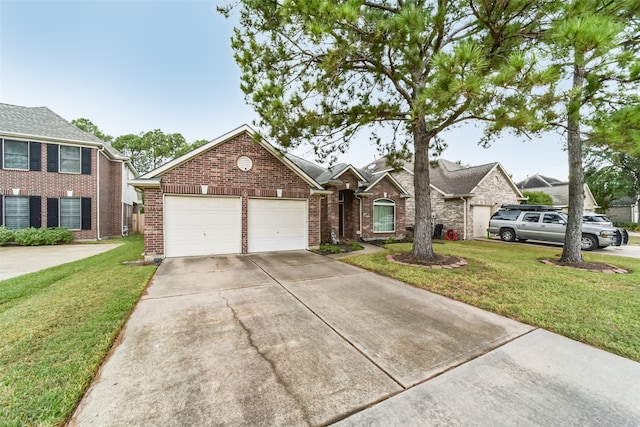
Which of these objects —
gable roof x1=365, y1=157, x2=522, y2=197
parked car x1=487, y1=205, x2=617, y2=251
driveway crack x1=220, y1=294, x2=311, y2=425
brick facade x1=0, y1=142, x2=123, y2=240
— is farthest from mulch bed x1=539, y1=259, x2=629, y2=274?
brick facade x1=0, y1=142, x2=123, y2=240

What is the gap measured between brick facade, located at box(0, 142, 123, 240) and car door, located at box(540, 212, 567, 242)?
75.5ft

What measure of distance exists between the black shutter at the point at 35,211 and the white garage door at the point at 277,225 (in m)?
11.1

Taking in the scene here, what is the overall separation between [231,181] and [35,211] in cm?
1078

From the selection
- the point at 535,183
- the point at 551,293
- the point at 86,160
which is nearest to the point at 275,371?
the point at 551,293

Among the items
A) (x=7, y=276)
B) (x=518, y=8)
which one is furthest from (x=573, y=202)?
(x=7, y=276)

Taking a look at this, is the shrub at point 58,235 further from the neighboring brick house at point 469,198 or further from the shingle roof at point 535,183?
the shingle roof at point 535,183

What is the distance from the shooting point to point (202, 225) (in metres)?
8.12

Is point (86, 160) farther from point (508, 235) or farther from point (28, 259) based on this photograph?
point (508, 235)

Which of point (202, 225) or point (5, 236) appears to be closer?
point (202, 225)

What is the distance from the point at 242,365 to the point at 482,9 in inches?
293

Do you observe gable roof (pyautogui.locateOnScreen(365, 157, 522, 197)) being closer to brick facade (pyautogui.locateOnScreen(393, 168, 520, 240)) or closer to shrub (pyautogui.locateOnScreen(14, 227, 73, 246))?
brick facade (pyautogui.locateOnScreen(393, 168, 520, 240))

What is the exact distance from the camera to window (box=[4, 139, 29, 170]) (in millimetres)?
11008

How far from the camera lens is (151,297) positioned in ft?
14.0

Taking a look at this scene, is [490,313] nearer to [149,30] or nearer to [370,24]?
[370,24]
